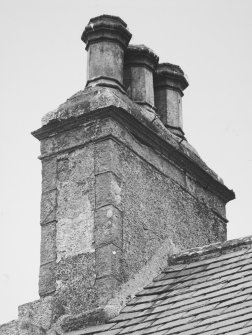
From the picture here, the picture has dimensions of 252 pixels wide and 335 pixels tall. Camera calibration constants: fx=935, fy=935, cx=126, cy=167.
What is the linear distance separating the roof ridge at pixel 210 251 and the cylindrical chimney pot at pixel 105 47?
1.45 m

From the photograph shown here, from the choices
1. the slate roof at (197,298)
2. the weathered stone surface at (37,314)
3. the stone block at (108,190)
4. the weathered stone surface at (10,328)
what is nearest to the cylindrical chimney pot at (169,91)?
the stone block at (108,190)

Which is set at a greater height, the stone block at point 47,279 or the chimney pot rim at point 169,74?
the chimney pot rim at point 169,74

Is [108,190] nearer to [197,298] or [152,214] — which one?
[152,214]

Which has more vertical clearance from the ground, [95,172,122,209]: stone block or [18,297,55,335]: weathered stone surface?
[95,172,122,209]: stone block

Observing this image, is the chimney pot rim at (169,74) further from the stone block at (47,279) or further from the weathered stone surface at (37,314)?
the weathered stone surface at (37,314)

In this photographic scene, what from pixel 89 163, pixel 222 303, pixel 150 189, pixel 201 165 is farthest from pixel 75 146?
pixel 222 303

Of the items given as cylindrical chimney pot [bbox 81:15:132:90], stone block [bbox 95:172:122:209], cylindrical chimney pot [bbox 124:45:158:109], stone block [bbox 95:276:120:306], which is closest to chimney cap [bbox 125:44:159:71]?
cylindrical chimney pot [bbox 124:45:158:109]

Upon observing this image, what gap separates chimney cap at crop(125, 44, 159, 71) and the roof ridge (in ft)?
5.72

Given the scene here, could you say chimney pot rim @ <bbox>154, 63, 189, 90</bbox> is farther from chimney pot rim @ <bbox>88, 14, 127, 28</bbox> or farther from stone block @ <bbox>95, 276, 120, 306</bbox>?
stone block @ <bbox>95, 276, 120, 306</bbox>

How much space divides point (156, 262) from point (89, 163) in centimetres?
87

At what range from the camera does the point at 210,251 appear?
6.61 m

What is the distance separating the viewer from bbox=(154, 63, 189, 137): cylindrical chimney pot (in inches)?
314

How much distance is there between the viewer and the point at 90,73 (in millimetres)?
7406

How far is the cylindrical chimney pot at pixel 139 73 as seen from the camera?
7.65 meters
